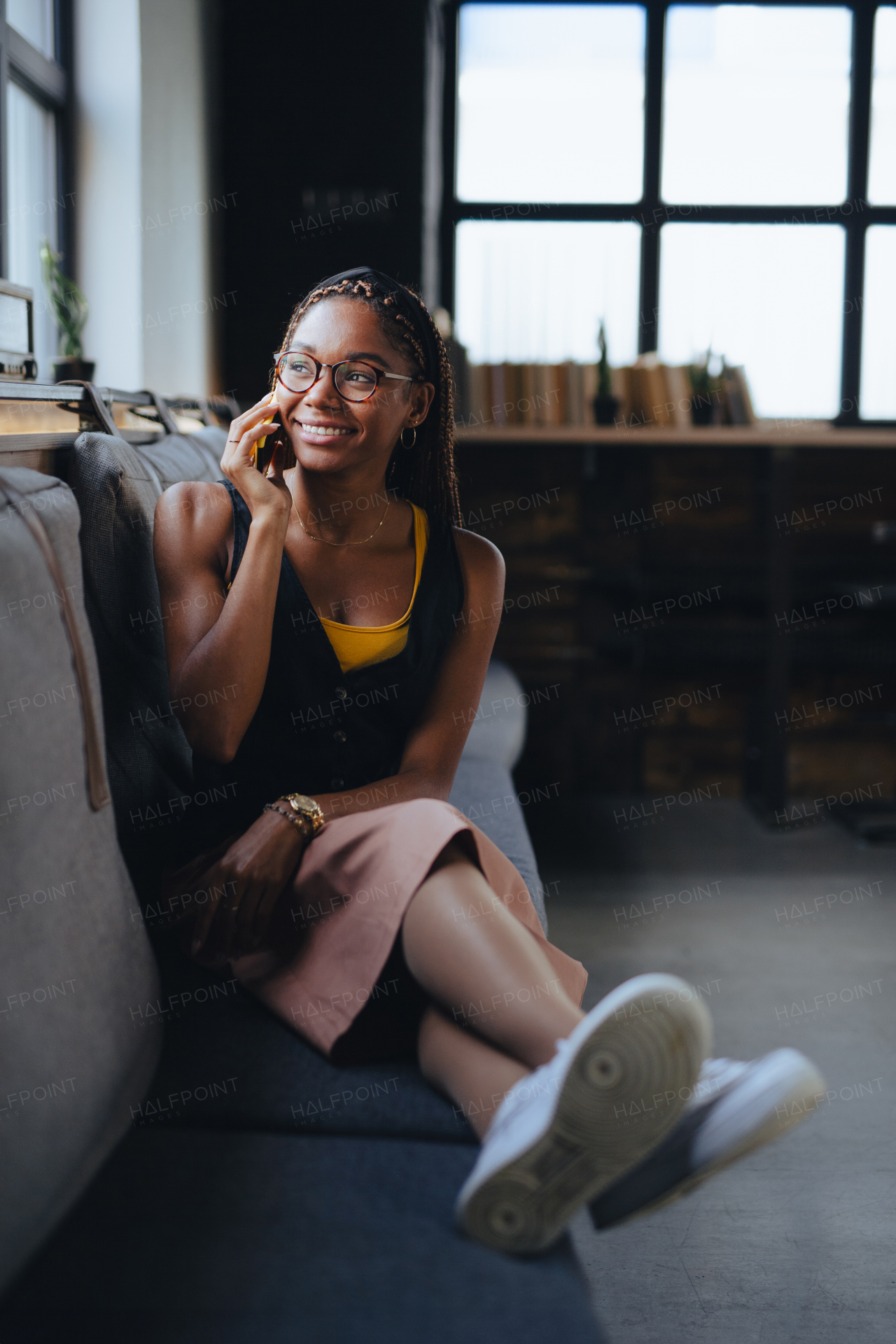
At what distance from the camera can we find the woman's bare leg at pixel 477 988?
963 millimetres

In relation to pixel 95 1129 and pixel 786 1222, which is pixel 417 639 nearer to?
pixel 95 1129

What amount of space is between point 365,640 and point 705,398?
2493mm

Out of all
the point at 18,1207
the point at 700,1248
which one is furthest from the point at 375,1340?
the point at 700,1248

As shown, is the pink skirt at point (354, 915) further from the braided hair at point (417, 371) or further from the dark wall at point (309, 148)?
the dark wall at point (309, 148)

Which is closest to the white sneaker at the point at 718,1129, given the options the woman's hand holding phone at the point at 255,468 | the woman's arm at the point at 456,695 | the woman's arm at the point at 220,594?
the woman's arm at the point at 456,695

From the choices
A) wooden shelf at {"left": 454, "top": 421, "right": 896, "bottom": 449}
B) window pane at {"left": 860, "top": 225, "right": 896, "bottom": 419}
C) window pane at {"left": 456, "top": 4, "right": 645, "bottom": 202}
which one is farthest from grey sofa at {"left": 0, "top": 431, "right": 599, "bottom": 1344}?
window pane at {"left": 860, "top": 225, "right": 896, "bottom": 419}

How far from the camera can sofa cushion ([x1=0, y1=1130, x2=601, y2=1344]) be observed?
0.73 metres

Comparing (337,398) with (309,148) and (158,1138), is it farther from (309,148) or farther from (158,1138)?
(309,148)

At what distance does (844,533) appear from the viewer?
3785 millimetres

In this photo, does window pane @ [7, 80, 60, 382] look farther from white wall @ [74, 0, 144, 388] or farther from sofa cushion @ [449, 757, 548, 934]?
sofa cushion @ [449, 757, 548, 934]

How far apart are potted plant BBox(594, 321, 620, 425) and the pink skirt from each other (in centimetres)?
260

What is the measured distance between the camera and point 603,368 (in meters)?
3.54

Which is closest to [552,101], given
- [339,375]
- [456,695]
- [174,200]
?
[174,200]

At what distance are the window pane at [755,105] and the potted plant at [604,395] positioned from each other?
765 millimetres
